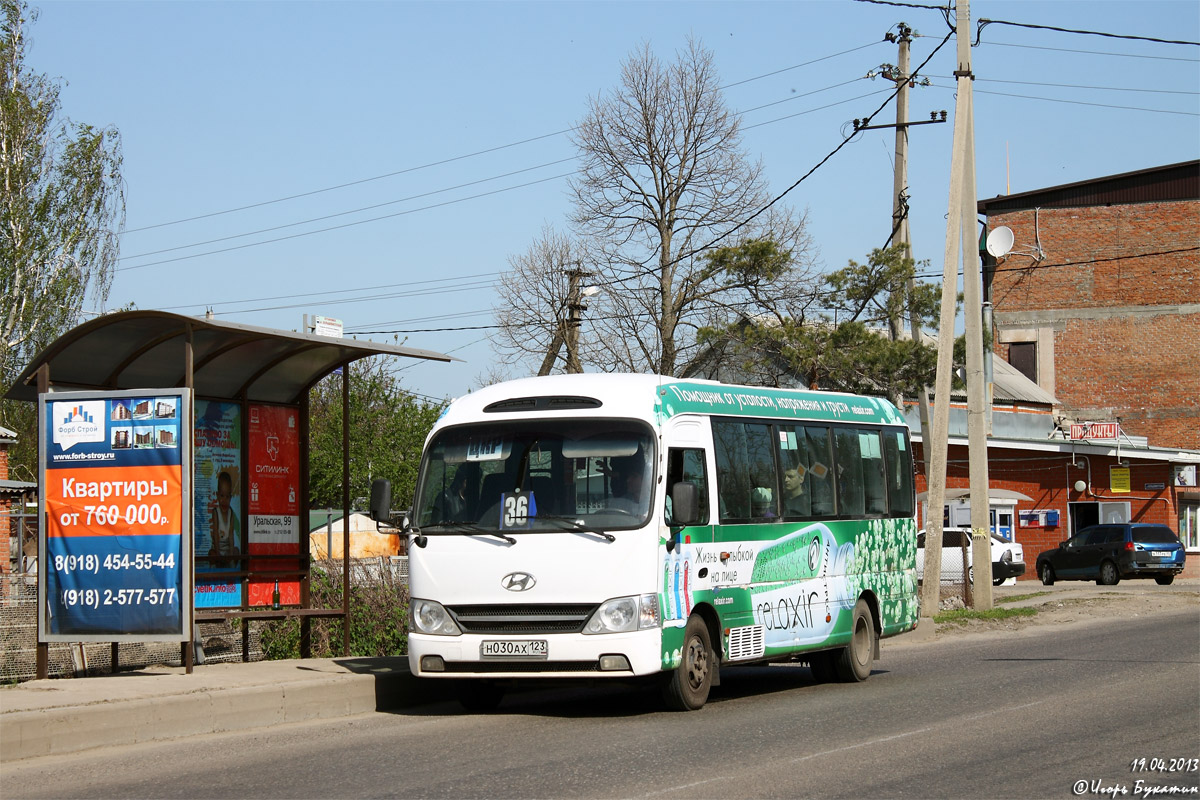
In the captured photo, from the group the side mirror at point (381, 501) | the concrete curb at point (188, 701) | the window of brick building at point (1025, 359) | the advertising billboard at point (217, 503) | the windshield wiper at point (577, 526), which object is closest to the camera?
the concrete curb at point (188, 701)

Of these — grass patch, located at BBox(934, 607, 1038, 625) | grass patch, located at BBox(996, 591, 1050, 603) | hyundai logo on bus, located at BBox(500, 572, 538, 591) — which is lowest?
grass patch, located at BBox(996, 591, 1050, 603)

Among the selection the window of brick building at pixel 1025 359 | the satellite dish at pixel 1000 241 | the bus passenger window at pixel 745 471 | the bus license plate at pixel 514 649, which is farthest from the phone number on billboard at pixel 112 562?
the window of brick building at pixel 1025 359

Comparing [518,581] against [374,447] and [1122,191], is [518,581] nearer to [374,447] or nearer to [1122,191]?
[374,447]

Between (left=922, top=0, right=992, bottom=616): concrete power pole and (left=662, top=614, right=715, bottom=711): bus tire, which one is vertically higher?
(left=922, top=0, right=992, bottom=616): concrete power pole

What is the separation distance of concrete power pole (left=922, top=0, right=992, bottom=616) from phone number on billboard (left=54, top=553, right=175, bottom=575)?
13.8 meters

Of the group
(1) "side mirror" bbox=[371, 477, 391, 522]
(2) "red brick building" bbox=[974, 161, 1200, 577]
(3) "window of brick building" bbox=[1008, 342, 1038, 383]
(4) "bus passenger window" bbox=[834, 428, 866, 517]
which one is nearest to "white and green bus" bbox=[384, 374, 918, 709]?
(1) "side mirror" bbox=[371, 477, 391, 522]

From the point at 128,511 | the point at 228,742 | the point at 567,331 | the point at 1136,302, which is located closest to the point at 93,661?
the point at 128,511

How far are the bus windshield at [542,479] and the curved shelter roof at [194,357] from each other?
1560 mm

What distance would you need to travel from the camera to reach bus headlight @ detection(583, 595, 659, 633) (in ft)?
35.8

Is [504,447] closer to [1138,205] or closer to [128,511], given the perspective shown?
[128,511]

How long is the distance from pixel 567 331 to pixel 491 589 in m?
27.1

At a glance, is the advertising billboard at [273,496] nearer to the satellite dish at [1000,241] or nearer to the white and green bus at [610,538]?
the white and green bus at [610,538]

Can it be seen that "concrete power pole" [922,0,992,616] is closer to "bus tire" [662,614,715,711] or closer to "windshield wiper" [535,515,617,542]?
"bus tire" [662,614,715,711]

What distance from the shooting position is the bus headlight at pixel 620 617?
35.8ft
